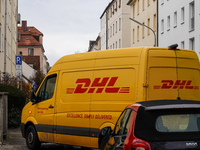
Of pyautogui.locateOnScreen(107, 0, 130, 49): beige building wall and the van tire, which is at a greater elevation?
pyautogui.locateOnScreen(107, 0, 130, 49): beige building wall

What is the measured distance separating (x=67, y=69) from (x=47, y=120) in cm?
168

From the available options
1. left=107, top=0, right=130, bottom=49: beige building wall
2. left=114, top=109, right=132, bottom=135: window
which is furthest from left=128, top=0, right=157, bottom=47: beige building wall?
left=114, top=109, right=132, bottom=135: window

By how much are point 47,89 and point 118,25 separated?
5917cm

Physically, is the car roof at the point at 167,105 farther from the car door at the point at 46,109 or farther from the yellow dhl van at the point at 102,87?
the car door at the point at 46,109

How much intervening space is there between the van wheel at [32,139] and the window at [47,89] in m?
0.99

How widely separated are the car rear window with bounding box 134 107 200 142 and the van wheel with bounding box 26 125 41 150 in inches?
296

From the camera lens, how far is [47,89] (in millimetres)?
12461

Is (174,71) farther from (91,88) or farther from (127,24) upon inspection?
(127,24)

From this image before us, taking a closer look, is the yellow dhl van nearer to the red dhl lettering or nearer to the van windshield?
the red dhl lettering

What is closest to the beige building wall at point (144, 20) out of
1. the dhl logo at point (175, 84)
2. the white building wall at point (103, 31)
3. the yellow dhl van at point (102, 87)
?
the white building wall at point (103, 31)

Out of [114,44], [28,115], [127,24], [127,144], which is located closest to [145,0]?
[127,24]

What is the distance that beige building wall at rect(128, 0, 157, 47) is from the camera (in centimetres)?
4903

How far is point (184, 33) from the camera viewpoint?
38.6 m

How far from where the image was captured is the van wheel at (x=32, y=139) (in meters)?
12.6
